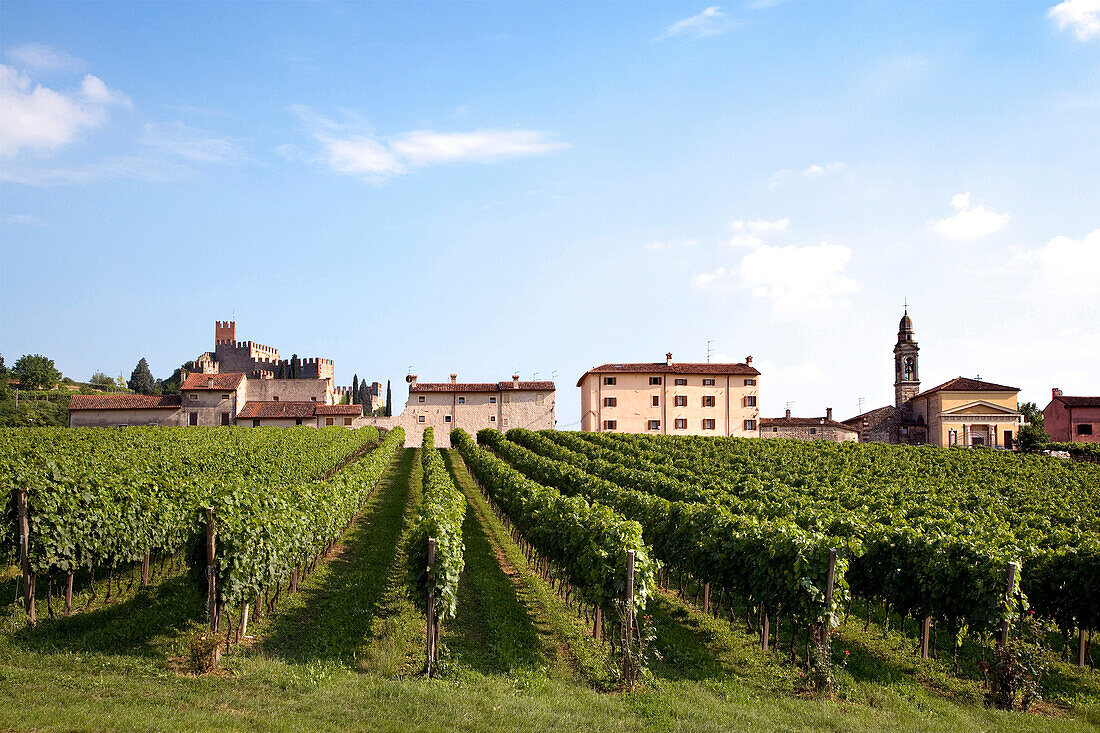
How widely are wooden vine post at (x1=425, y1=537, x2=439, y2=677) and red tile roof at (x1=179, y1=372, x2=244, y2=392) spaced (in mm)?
61320

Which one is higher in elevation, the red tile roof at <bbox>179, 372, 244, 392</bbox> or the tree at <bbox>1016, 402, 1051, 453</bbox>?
the red tile roof at <bbox>179, 372, 244, 392</bbox>

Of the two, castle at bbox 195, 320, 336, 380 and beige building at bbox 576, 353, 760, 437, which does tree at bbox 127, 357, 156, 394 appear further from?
beige building at bbox 576, 353, 760, 437

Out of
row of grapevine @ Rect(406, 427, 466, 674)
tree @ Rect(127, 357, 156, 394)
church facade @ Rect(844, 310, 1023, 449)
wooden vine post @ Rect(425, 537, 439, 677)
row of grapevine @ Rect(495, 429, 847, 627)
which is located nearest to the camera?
wooden vine post @ Rect(425, 537, 439, 677)

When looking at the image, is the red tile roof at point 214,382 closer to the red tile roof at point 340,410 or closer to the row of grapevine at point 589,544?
the red tile roof at point 340,410

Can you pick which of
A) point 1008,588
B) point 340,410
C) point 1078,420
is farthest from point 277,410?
point 1078,420

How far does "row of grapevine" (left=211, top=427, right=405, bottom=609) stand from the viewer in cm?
1077

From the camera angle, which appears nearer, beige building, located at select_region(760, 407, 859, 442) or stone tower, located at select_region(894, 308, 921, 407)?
beige building, located at select_region(760, 407, 859, 442)

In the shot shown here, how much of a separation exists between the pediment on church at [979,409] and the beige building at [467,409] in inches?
1378

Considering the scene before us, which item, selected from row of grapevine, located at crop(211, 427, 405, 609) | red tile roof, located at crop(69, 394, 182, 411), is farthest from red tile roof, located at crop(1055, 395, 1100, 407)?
red tile roof, located at crop(69, 394, 182, 411)

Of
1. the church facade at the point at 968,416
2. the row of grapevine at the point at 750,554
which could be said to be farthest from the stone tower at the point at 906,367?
the row of grapevine at the point at 750,554

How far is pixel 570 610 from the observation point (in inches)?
557

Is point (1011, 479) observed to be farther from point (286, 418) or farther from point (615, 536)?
point (286, 418)

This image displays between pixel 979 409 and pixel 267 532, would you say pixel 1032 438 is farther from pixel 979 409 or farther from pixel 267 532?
pixel 267 532

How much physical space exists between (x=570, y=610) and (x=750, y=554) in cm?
401
